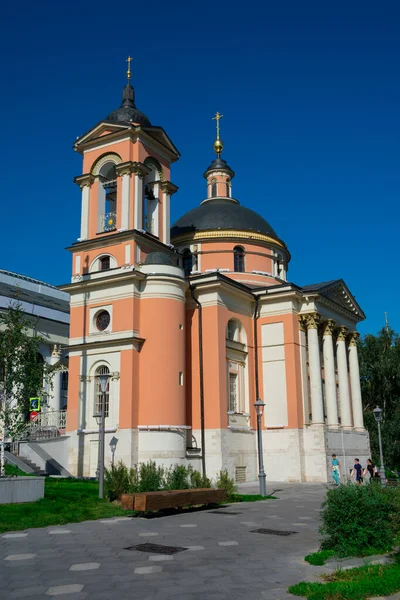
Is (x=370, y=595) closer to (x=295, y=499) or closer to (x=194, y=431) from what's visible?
(x=295, y=499)

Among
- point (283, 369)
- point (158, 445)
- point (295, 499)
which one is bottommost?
point (295, 499)

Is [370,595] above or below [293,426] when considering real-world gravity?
below

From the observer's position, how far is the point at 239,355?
33.6 m

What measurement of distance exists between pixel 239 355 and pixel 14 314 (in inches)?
581

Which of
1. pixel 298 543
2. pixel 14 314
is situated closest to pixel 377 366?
pixel 14 314

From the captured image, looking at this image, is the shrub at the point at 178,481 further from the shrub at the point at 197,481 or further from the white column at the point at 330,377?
the white column at the point at 330,377

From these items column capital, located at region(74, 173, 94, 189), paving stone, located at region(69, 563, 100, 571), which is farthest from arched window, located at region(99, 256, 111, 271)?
paving stone, located at region(69, 563, 100, 571)

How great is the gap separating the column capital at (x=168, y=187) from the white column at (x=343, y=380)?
1412 centimetres

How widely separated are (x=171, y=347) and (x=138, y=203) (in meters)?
7.90

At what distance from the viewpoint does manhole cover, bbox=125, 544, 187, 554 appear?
10.8m

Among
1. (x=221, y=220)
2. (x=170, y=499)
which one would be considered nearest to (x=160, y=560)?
(x=170, y=499)

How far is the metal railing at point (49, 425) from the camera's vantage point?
106 feet

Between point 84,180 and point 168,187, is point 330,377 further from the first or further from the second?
point 84,180

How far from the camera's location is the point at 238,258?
3906 centimetres
